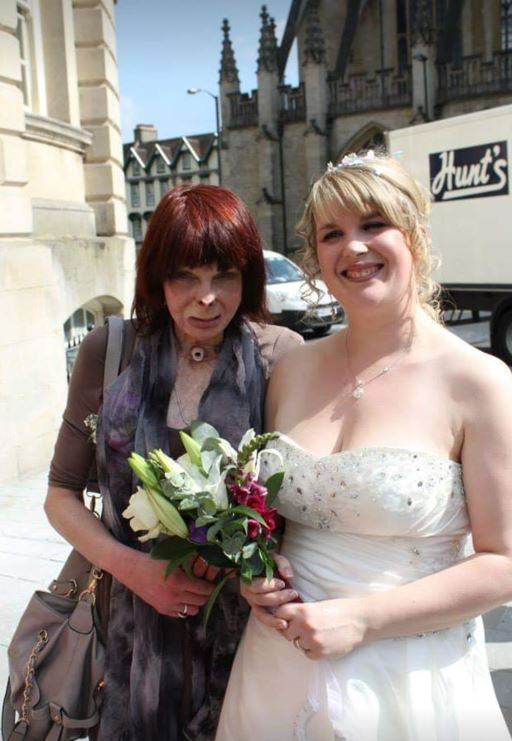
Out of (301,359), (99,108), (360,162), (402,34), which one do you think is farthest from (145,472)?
(402,34)

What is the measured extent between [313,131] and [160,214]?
35456 millimetres

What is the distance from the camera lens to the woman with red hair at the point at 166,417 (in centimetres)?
192

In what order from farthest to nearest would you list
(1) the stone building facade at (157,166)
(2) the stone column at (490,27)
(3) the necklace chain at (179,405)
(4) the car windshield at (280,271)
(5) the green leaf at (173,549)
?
(1) the stone building facade at (157,166), (2) the stone column at (490,27), (4) the car windshield at (280,271), (3) the necklace chain at (179,405), (5) the green leaf at (173,549)

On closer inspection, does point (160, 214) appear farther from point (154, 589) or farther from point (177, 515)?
point (154, 589)

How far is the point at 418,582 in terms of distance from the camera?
1.65 metres

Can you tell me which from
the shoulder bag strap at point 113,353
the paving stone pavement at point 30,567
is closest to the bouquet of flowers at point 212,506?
the shoulder bag strap at point 113,353

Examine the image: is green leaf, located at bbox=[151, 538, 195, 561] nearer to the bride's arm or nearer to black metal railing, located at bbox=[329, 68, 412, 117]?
the bride's arm

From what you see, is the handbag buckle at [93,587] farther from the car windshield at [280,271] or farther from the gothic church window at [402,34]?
the gothic church window at [402,34]

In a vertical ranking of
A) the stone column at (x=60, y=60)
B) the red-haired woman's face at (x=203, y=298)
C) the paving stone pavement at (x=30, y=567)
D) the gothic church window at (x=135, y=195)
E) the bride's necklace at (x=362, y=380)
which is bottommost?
the paving stone pavement at (x=30, y=567)

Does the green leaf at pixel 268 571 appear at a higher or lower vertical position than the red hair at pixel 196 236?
lower

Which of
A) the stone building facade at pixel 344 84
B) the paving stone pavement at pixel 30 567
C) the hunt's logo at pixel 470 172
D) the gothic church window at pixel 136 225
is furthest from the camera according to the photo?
the gothic church window at pixel 136 225

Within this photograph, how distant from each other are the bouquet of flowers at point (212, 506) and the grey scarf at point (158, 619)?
0.26 m

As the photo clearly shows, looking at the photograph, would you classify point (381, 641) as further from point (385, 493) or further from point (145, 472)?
point (145, 472)

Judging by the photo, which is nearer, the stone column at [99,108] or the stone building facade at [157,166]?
the stone column at [99,108]
